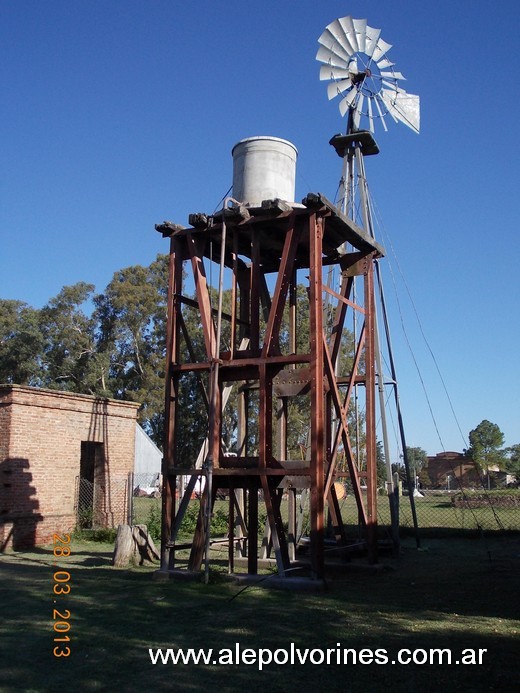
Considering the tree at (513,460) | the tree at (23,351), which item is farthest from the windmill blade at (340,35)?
the tree at (513,460)

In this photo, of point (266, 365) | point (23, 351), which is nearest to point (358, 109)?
point (266, 365)

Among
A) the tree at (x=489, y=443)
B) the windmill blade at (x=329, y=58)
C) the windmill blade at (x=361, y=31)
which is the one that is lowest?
the tree at (x=489, y=443)

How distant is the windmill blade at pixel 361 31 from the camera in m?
17.4

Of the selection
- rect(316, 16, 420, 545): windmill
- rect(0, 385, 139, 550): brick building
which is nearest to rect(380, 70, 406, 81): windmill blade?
rect(316, 16, 420, 545): windmill

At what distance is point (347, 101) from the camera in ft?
59.2

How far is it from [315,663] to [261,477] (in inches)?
189

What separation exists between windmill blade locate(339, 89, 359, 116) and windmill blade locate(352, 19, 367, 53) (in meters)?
1.02

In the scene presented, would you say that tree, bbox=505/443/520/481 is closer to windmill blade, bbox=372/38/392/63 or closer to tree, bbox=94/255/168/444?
tree, bbox=94/255/168/444

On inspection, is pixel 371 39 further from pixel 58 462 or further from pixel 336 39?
pixel 58 462

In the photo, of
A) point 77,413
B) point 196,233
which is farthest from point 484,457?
point 196,233

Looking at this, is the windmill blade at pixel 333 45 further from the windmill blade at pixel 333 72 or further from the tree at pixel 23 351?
the tree at pixel 23 351

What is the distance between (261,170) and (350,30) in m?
6.99

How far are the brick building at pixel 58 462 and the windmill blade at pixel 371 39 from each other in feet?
39.0

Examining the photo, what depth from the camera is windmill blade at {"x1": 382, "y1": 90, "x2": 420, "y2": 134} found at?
58.7ft
